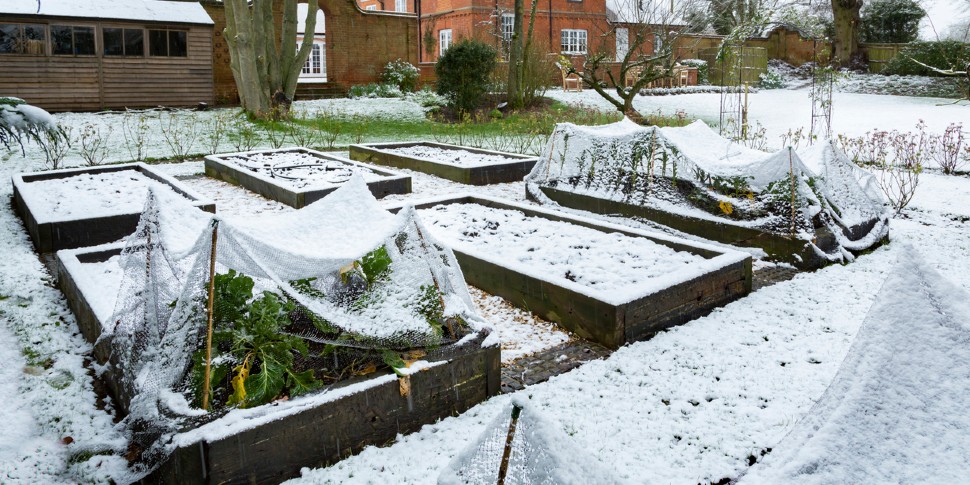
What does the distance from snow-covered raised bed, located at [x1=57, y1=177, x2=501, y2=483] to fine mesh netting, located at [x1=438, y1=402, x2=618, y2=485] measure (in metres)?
1.89

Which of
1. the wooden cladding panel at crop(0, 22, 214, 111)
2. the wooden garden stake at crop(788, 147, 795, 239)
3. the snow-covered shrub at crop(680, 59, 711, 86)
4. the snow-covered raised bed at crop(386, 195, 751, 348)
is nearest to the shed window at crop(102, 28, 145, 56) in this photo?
the wooden cladding panel at crop(0, 22, 214, 111)

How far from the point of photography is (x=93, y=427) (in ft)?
12.0

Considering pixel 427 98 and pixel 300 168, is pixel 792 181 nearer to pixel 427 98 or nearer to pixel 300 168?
pixel 300 168

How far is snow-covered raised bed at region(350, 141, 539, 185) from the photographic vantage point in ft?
36.3

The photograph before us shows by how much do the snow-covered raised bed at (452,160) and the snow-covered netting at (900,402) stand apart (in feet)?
30.9

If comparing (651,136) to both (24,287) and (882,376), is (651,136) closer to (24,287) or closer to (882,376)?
(24,287)

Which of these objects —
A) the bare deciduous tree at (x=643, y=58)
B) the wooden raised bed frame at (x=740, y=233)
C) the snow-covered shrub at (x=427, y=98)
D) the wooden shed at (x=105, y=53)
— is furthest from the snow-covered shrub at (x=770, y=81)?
the wooden raised bed frame at (x=740, y=233)

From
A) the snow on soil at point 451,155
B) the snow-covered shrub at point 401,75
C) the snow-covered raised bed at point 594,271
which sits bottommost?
the snow-covered raised bed at point 594,271

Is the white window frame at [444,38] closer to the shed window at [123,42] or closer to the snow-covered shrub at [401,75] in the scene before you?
the snow-covered shrub at [401,75]

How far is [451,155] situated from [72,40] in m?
13.8

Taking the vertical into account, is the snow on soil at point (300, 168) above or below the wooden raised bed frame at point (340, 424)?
above

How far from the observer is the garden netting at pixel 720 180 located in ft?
22.9

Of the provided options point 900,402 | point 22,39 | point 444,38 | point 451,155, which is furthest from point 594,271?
point 444,38

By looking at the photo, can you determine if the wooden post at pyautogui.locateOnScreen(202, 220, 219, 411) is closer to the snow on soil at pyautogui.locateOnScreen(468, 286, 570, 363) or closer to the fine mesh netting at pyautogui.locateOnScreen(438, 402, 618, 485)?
the snow on soil at pyautogui.locateOnScreen(468, 286, 570, 363)
